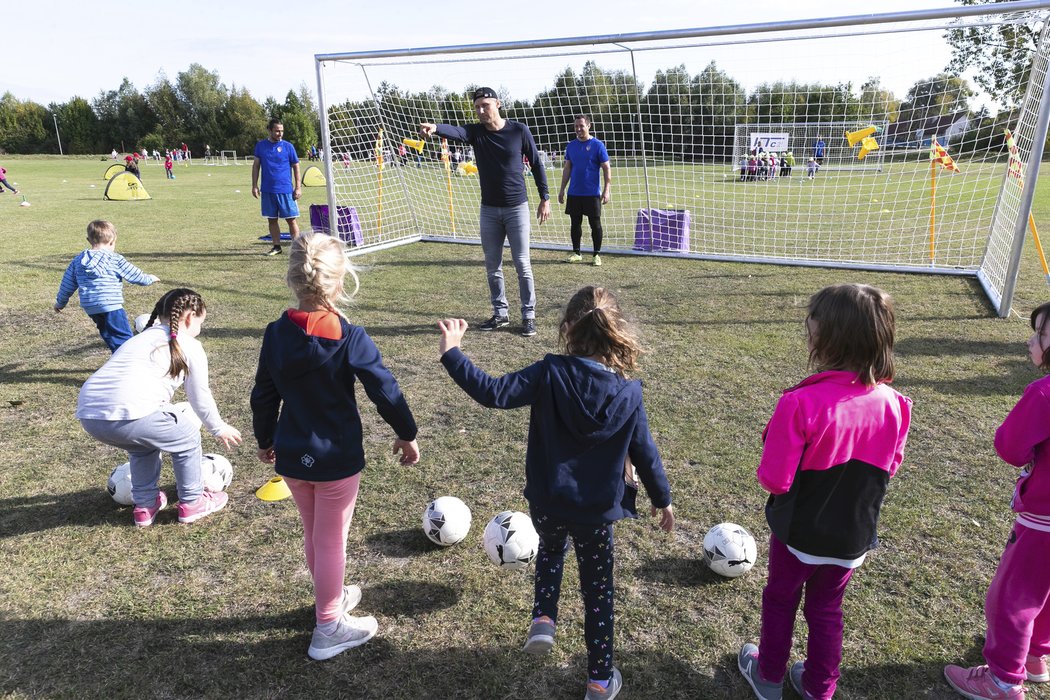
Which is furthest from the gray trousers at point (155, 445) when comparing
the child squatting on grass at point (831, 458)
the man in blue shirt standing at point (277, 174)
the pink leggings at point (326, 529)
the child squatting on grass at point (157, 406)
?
the man in blue shirt standing at point (277, 174)

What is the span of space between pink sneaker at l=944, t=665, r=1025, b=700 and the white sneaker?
7.06ft

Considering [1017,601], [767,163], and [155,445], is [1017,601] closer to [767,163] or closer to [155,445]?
[155,445]

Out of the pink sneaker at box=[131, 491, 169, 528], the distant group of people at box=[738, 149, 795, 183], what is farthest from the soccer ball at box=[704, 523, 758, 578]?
the distant group of people at box=[738, 149, 795, 183]

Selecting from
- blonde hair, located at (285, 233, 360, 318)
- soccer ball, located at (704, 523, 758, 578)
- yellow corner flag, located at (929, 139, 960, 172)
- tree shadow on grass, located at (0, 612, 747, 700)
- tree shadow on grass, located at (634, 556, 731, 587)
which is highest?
yellow corner flag, located at (929, 139, 960, 172)

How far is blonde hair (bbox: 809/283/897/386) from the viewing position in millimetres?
1914

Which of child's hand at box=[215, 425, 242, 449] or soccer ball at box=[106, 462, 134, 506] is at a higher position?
child's hand at box=[215, 425, 242, 449]

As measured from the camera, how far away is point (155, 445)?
3.22 metres

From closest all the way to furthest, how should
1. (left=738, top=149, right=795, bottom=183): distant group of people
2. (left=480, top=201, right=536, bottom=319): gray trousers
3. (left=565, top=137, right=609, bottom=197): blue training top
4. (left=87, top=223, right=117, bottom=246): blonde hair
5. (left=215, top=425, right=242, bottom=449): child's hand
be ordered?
1. (left=215, top=425, right=242, bottom=449): child's hand
2. (left=87, top=223, right=117, bottom=246): blonde hair
3. (left=480, top=201, right=536, bottom=319): gray trousers
4. (left=565, top=137, right=609, bottom=197): blue training top
5. (left=738, top=149, right=795, bottom=183): distant group of people

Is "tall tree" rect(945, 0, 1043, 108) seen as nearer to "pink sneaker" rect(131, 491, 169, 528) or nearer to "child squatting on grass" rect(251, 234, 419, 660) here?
"child squatting on grass" rect(251, 234, 419, 660)

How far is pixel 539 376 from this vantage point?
210 centimetres

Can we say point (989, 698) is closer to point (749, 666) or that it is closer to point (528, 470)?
point (749, 666)

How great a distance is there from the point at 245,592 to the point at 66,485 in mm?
1641

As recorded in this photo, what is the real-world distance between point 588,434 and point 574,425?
5 cm

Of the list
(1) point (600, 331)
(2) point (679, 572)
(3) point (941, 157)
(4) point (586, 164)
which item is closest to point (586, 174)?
(4) point (586, 164)
